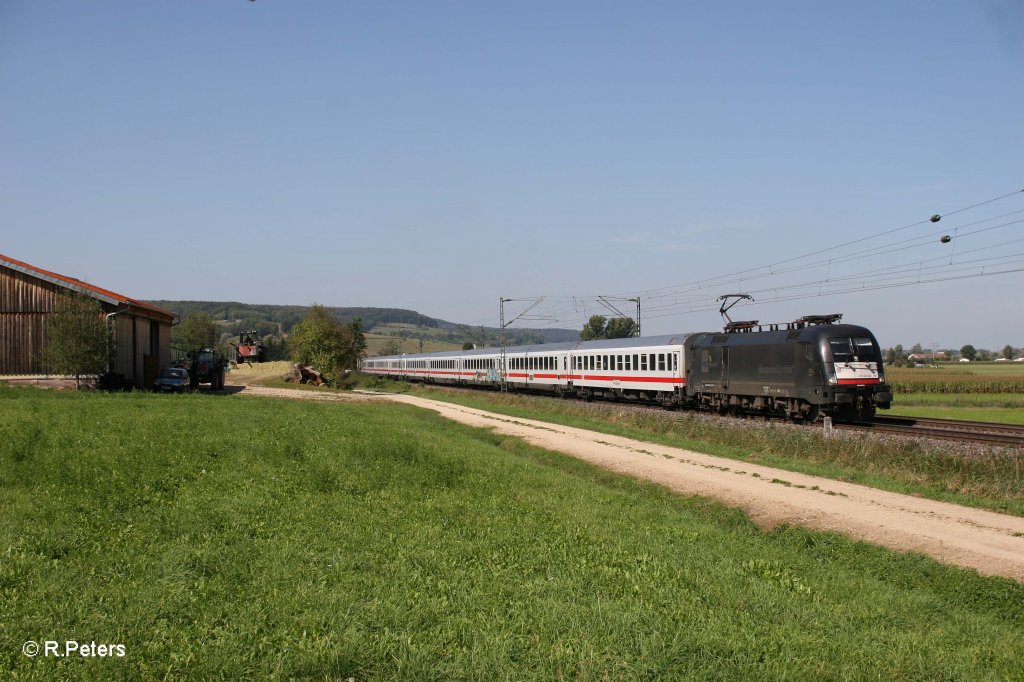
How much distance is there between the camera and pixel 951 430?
26.4 metres

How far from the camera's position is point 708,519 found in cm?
1316

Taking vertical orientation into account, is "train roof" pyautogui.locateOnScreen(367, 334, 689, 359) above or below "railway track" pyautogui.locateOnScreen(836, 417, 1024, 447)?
above

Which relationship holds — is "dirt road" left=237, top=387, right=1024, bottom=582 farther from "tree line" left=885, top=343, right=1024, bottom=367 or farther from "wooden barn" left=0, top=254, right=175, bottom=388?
"tree line" left=885, top=343, right=1024, bottom=367

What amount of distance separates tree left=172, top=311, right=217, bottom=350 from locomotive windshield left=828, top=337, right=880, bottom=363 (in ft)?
338

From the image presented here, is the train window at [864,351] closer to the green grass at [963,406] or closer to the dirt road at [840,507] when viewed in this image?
the dirt road at [840,507]

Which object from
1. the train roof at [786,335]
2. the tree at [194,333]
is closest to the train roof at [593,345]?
the train roof at [786,335]

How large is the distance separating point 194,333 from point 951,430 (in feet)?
370

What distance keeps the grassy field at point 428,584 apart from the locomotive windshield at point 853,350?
54.9 ft

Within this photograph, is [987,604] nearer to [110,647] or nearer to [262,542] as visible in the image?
[262,542]

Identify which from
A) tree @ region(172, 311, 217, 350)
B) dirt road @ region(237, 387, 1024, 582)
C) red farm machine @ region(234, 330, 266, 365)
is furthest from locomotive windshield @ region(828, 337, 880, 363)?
tree @ region(172, 311, 217, 350)

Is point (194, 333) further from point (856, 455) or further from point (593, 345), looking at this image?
point (856, 455)

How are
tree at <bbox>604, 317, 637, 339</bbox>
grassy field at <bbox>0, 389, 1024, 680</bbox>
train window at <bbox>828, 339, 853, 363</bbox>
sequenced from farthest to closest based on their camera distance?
tree at <bbox>604, 317, 637, 339</bbox>, train window at <bbox>828, 339, 853, 363</bbox>, grassy field at <bbox>0, 389, 1024, 680</bbox>

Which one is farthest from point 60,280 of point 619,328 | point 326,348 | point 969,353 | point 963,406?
point 969,353

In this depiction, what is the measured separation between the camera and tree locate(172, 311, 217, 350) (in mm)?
117750
